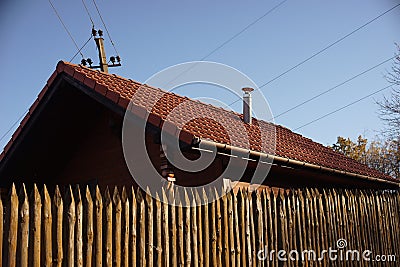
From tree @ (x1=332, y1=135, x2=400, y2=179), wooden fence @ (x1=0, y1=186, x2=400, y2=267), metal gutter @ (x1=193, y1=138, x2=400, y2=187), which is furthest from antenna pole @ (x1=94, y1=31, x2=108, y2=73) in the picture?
tree @ (x1=332, y1=135, x2=400, y2=179)

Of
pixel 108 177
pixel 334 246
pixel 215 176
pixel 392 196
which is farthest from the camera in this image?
pixel 108 177

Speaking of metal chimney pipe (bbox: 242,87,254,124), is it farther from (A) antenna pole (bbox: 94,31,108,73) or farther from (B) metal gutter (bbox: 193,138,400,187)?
(A) antenna pole (bbox: 94,31,108,73)

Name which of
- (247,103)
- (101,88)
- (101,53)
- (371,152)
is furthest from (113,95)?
(371,152)

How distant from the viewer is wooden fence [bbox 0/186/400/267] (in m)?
4.25

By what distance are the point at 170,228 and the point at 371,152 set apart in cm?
3751

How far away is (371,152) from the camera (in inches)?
1583

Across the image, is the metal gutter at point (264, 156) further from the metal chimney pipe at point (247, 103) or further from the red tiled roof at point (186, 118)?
the metal chimney pipe at point (247, 103)

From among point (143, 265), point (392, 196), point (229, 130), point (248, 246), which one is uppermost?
point (229, 130)

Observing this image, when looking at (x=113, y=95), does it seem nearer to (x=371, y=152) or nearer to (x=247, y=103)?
(x=247, y=103)

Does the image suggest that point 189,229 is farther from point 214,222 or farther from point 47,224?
point 47,224

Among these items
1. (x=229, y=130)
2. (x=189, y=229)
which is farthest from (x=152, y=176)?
(x=189, y=229)

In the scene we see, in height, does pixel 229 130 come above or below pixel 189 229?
above

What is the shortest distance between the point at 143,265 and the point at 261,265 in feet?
6.15

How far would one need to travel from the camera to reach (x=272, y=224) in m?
6.54
